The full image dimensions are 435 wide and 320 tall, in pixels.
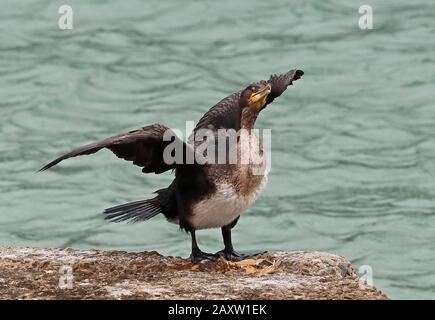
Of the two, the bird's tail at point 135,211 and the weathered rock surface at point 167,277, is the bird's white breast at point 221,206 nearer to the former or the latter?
the weathered rock surface at point 167,277

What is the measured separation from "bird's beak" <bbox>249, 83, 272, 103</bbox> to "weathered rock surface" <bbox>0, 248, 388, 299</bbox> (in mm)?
767

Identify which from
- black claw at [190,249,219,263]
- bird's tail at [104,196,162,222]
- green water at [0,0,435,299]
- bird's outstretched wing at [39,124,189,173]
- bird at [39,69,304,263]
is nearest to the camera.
→ bird's outstretched wing at [39,124,189,173]

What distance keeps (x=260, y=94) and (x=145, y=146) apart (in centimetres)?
64

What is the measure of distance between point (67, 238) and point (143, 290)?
157 inches

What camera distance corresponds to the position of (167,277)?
570 cm

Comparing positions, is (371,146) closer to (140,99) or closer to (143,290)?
(140,99)

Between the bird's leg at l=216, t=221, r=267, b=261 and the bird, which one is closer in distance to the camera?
the bird

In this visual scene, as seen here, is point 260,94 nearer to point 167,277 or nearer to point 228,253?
point 228,253

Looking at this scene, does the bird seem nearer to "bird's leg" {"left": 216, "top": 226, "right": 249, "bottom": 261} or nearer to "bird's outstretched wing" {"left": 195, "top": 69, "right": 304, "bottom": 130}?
"bird's leg" {"left": 216, "top": 226, "right": 249, "bottom": 261}

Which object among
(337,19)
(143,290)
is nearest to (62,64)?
(337,19)

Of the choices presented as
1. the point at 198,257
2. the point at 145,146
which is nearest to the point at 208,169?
the point at 145,146

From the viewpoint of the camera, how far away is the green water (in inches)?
368

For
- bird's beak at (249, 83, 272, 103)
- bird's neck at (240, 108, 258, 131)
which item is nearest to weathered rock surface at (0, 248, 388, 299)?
bird's neck at (240, 108, 258, 131)

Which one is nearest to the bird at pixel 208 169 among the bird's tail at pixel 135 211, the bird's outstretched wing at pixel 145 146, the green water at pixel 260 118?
the bird's outstretched wing at pixel 145 146
